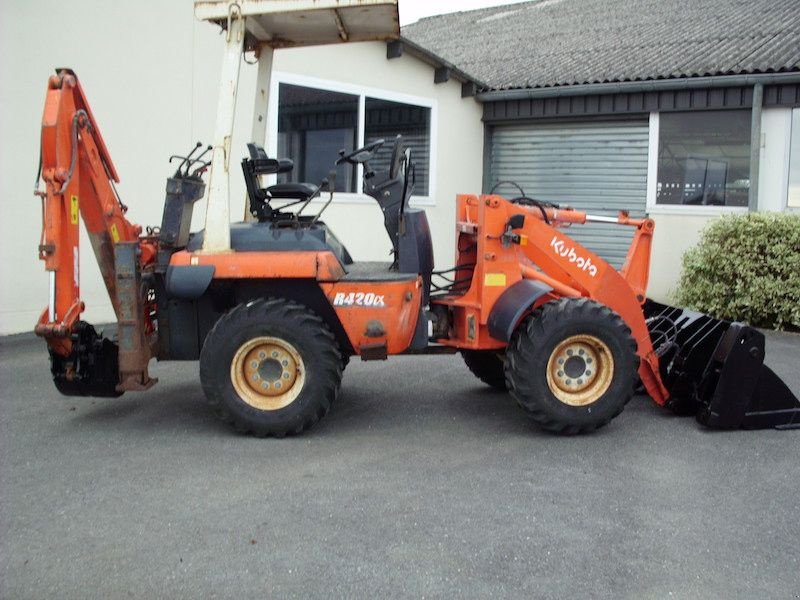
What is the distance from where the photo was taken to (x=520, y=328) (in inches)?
241

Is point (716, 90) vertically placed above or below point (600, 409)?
above

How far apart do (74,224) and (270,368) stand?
150 cm

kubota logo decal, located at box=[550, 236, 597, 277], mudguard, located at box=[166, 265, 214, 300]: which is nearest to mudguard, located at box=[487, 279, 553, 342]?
kubota logo decal, located at box=[550, 236, 597, 277]

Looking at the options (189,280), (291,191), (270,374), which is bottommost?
(270,374)

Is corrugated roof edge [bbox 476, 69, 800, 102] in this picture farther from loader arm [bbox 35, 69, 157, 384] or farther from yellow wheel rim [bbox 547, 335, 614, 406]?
loader arm [bbox 35, 69, 157, 384]

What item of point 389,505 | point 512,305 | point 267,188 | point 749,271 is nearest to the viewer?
point 389,505

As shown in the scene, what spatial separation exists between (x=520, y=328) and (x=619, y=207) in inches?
319

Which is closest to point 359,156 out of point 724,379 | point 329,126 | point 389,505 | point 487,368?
point 487,368

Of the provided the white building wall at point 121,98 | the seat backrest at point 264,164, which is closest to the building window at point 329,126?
the white building wall at point 121,98

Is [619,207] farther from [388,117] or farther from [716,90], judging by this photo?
[388,117]

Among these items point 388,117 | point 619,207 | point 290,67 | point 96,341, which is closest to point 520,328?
point 96,341

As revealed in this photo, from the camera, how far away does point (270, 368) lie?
589 cm

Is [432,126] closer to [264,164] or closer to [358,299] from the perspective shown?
[264,164]

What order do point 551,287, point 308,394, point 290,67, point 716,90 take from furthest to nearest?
point 716,90, point 290,67, point 551,287, point 308,394
